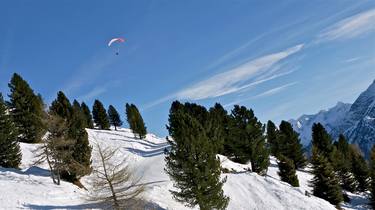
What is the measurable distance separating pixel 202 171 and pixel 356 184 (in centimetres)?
4482

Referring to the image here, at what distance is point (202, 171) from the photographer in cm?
3175

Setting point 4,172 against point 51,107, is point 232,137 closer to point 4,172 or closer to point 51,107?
point 51,107

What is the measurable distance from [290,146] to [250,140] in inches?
709

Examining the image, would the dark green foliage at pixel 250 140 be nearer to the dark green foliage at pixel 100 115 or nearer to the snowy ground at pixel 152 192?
the snowy ground at pixel 152 192

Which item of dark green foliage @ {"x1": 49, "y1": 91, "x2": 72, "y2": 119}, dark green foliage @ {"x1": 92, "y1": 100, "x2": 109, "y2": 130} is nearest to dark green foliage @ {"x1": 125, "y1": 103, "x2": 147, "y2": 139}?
dark green foliage @ {"x1": 92, "y1": 100, "x2": 109, "y2": 130}

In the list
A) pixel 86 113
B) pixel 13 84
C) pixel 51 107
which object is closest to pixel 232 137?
pixel 51 107

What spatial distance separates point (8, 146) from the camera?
43.4 metres

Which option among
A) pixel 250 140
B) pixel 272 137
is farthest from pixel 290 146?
pixel 250 140

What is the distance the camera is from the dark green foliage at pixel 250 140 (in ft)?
171

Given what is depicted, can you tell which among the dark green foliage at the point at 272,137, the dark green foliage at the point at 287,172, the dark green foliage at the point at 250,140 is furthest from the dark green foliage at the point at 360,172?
the dark green foliage at the point at 250,140

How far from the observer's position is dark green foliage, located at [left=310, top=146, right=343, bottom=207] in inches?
1896

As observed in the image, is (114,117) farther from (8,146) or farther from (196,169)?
(196,169)

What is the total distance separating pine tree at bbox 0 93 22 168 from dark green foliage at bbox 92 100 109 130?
68.0 m

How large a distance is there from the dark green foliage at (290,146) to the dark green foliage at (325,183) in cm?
1788
